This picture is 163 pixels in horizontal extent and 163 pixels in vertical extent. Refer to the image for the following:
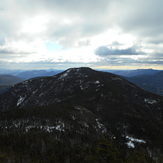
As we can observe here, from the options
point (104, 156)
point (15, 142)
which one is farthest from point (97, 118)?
point (104, 156)

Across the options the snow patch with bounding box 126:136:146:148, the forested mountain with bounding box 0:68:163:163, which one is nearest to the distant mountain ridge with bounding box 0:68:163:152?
the forested mountain with bounding box 0:68:163:163

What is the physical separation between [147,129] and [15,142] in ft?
349

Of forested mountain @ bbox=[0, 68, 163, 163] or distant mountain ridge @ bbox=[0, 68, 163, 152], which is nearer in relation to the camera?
forested mountain @ bbox=[0, 68, 163, 163]

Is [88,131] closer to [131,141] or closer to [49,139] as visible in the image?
[49,139]

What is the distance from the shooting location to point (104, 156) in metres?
25.3

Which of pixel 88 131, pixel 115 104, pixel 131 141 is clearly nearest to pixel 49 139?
pixel 88 131

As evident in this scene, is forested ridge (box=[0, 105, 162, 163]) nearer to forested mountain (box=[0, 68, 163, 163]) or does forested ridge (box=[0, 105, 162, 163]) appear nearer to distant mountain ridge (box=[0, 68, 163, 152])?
forested mountain (box=[0, 68, 163, 163])

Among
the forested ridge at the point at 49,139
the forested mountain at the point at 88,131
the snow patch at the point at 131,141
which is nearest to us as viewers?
the forested mountain at the point at 88,131

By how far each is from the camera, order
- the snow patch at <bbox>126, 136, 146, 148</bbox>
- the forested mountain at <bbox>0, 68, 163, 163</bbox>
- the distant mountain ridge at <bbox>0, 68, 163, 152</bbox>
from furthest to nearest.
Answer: the distant mountain ridge at <bbox>0, 68, 163, 152</bbox> → the snow patch at <bbox>126, 136, 146, 148</bbox> → the forested mountain at <bbox>0, 68, 163, 163</bbox>

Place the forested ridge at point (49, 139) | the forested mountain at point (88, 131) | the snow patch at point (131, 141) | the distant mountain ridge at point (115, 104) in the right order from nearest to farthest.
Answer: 1. the forested mountain at point (88, 131)
2. the forested ridge at point (49, 139)
3. the snow patch at point (131, 141)
4. the distant mountain ridge at point (115, 104)

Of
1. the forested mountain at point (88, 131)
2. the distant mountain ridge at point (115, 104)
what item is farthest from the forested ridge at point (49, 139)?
the distant mountain ridge at point (115, 104)

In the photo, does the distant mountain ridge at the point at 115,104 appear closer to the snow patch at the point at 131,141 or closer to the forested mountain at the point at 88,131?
the forested mountain at the point at 88,131

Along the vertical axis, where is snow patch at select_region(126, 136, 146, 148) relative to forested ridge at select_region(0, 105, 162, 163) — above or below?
below

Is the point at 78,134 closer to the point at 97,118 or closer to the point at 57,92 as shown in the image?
the point at 97,118
